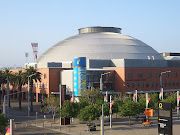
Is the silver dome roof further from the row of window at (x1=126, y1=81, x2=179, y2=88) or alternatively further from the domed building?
the row of window at (x1=126, y1=81, x2=179, y2=88)

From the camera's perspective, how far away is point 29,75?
8312 cm

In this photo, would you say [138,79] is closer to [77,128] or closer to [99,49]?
[99,49]

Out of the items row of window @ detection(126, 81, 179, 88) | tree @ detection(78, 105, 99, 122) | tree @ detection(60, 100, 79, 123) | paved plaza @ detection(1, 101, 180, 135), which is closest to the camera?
paved plaza @ detection(1, 101, 180, 135)

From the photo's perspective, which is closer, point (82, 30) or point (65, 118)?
point (65, 118)

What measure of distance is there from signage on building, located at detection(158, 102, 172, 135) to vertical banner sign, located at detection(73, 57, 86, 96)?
49859 millimetres

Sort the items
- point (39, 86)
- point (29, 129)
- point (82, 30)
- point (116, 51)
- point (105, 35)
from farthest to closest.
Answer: point (82, 30) → point (105, 35) → point (116, 51) → point (39, 86) → point (29, 129)

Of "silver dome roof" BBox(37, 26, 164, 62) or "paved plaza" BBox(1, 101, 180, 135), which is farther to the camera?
"silver dome roof" BBox(37, 26, 164, 62)

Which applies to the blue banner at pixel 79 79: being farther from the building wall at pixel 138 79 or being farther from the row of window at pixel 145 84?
the row of window at pixel 145 84

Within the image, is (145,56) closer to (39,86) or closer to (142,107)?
(39,86)

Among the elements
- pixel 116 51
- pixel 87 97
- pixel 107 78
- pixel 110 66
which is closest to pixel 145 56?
pixel 116 51

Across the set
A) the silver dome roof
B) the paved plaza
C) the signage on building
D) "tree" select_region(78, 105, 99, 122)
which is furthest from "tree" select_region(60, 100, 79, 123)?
the silver dome roof

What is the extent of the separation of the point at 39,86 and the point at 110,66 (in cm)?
2592

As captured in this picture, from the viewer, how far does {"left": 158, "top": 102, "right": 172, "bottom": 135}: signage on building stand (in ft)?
117

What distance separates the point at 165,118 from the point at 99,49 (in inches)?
3367
